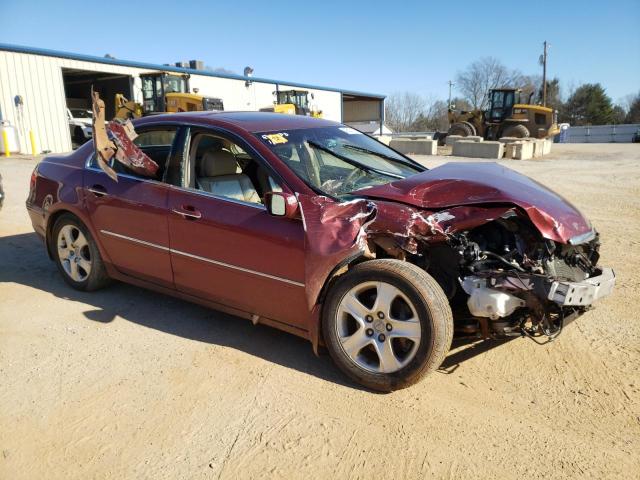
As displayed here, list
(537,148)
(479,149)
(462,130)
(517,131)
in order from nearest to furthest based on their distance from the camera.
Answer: (479,149) → (537,148) → (517,131) → (462,130)

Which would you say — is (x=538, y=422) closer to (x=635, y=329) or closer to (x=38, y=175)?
(x=635, y=329)

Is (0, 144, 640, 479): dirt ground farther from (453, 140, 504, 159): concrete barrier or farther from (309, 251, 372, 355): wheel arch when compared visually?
(453, 140, 504, 159): concrete barrier

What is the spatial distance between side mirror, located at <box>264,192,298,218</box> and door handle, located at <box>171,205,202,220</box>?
0.70 m

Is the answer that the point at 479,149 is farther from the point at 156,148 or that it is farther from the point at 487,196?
the point at 487,196

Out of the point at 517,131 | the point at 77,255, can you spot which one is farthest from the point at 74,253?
the point at 517,131

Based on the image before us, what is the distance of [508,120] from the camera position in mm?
26188

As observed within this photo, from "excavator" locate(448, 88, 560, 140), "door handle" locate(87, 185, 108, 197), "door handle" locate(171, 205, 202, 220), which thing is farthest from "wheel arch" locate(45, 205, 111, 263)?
"excavator" locate(448, 88, 560, 140)

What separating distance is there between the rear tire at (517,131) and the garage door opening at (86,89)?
797 inches

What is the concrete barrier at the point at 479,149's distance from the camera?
66.3ft

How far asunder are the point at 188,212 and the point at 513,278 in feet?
7.25

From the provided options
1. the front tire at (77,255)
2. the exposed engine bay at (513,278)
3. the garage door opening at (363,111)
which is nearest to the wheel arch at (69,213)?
the front tire at (77,255)

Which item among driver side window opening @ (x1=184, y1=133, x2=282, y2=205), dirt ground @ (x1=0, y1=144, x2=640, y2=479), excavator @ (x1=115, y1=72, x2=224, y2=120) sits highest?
excavator @ (x1=115, y1=72, x2=224, y2=120)

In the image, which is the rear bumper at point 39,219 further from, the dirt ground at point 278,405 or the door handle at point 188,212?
the door handle at point 188,212

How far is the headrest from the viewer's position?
155 inches
